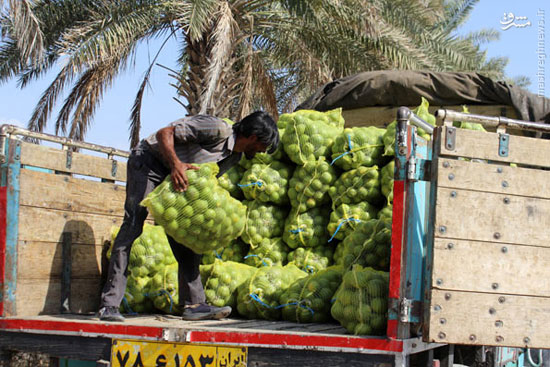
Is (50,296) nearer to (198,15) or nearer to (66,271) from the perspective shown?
(66,271)

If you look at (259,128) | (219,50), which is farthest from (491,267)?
(219,50)

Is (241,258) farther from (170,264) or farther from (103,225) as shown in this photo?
(103,225)

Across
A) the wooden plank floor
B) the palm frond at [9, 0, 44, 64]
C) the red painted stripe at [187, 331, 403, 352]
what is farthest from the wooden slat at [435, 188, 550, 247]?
the palm frond at [9, 0, 44, 64]

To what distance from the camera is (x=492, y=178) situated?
3.04 metres

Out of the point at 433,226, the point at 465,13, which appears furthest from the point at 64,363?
the point at 465,13

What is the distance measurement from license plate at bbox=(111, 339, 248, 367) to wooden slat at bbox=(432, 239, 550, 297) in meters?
Answer: 1.07

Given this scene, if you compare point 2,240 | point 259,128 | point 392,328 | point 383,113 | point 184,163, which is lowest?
point 392,328

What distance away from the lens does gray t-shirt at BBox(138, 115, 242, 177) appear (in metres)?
4.11

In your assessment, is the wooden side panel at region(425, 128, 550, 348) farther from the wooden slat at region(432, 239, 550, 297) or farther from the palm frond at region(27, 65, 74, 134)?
the palm frond at region(27, 65, 74, 134)

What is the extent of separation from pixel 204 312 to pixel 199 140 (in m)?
1.11

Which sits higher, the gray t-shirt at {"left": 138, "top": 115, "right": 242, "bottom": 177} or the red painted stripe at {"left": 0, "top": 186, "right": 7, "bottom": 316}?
the gray t-shirt at {"left": 138, "top": 115, "right": 242, "bottom": 177}

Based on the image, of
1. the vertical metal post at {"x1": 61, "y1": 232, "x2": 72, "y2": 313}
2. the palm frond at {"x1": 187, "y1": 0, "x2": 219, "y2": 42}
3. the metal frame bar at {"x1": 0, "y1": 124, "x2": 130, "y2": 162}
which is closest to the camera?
the metal frame bar at {"x1": 0, "y1": 124, "x2": 130, "y2": 162}

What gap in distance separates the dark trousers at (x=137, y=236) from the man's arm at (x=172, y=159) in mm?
276

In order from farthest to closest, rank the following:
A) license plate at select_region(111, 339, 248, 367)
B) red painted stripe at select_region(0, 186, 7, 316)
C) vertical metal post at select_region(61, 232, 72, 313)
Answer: vertical metal post at select_region(61, 232, 72, 313) → red painted stripe at select_region(0, 186, 7, 316) → license plate at select_region(111, 339, 248, 367)
